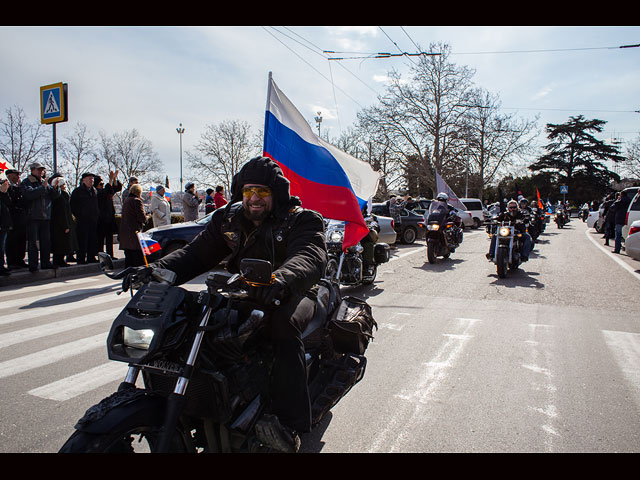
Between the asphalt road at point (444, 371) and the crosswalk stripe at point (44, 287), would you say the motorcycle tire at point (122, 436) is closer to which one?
the asphalt road at point (444, 371)

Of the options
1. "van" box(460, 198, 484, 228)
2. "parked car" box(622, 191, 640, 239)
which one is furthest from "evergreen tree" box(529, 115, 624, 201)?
"parked car" box(622, 191, 640, 239)

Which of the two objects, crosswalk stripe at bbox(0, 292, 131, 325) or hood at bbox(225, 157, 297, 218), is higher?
hood at bbox(225, 157, 297, 218)

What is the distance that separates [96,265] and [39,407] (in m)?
7.80

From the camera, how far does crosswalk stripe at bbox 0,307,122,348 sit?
5145 millimetres

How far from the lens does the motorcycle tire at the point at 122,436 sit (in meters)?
1.83

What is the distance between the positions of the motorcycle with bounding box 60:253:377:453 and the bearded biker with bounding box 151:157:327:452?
0.11m

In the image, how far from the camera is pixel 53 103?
1073 cm

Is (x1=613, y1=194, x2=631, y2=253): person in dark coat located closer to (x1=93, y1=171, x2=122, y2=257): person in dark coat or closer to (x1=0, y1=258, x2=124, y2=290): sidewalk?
(x1=0, y1=258, x2=124, y2=290): sidewalk

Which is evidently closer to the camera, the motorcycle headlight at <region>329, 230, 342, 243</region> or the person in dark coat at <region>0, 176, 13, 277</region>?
the motorcycle headlight at <region>329, 230, 342, 243</region>

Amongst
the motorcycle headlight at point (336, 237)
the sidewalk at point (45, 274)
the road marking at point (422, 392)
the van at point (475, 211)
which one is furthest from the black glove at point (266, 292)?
the van at point (475, 211)

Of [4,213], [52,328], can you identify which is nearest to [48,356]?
[52,328]

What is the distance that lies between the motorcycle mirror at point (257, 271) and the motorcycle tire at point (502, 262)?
879 cm
